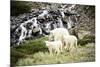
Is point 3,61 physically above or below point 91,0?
below

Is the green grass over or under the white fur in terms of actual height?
under

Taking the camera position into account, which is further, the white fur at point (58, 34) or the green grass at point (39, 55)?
the white fur at point (58, 34)

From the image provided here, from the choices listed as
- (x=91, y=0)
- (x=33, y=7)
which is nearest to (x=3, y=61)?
(x=33, y=7)

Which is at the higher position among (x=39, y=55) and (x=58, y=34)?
(x=58, y=34)

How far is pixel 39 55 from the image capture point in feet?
6.33

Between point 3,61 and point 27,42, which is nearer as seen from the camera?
point 3,61

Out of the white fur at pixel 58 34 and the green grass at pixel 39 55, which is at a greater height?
the white fur at pixel 58 34

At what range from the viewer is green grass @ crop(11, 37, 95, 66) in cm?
186

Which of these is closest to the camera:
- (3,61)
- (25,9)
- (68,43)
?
(3,61)

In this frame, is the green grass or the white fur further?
the white fur

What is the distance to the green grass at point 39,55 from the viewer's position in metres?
1.86

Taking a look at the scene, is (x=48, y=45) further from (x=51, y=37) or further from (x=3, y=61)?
(x=3, y=61)

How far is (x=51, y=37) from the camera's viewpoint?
1971 millimetres
